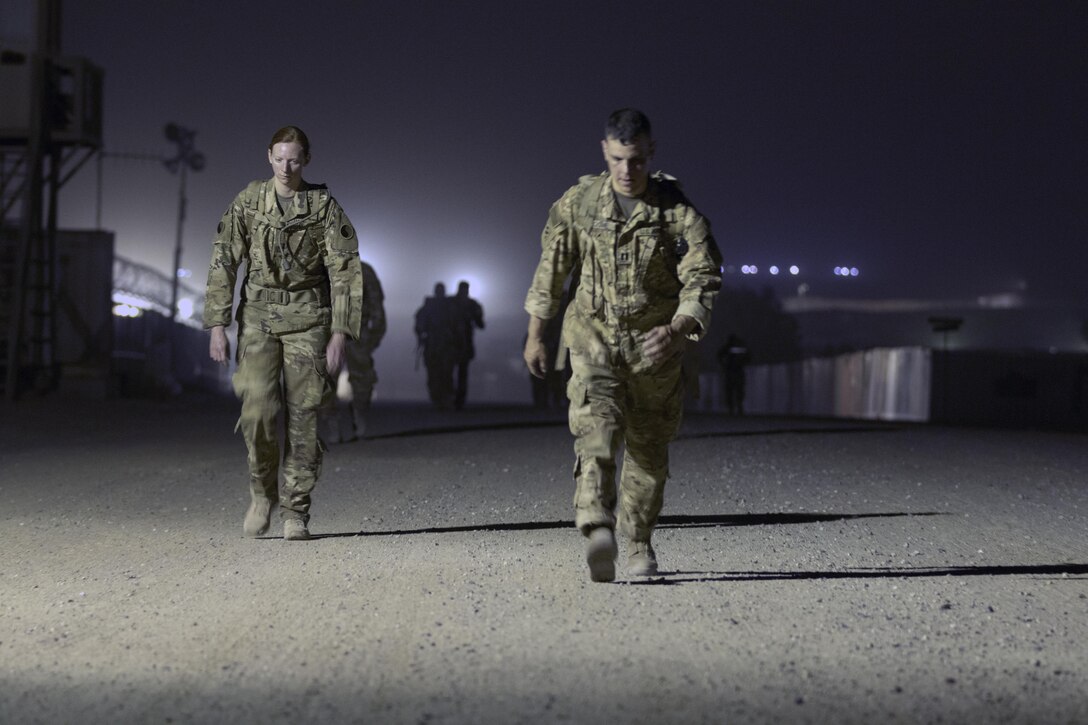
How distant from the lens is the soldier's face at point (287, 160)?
6590 mm

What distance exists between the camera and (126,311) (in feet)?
98.3

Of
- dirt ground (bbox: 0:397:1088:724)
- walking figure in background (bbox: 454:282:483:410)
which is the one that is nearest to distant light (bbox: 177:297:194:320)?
walking figure in background (bbox: 454:282:483:410)

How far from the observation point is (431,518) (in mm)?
8156

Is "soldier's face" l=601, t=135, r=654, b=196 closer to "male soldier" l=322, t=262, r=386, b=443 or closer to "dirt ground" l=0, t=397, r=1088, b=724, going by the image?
"dirt ground" l=0, t=397, r=1088, b=724

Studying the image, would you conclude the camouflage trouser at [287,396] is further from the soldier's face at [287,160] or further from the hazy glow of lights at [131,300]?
the hazy glow of lights at [131,300]

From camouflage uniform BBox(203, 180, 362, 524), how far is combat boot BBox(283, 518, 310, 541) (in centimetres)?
21

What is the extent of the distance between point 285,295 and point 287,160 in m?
0.68

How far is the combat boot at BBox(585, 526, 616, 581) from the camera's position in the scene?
5258 millimetres

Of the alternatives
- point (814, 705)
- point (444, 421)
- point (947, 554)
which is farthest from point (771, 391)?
point (814, 705)

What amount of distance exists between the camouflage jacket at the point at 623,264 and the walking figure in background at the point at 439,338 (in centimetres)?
1555

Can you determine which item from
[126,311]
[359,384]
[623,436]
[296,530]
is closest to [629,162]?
[623,436]

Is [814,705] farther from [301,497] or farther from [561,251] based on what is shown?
[301,497]

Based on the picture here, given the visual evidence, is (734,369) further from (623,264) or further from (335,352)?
A: (623,264)

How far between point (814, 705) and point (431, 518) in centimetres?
467
